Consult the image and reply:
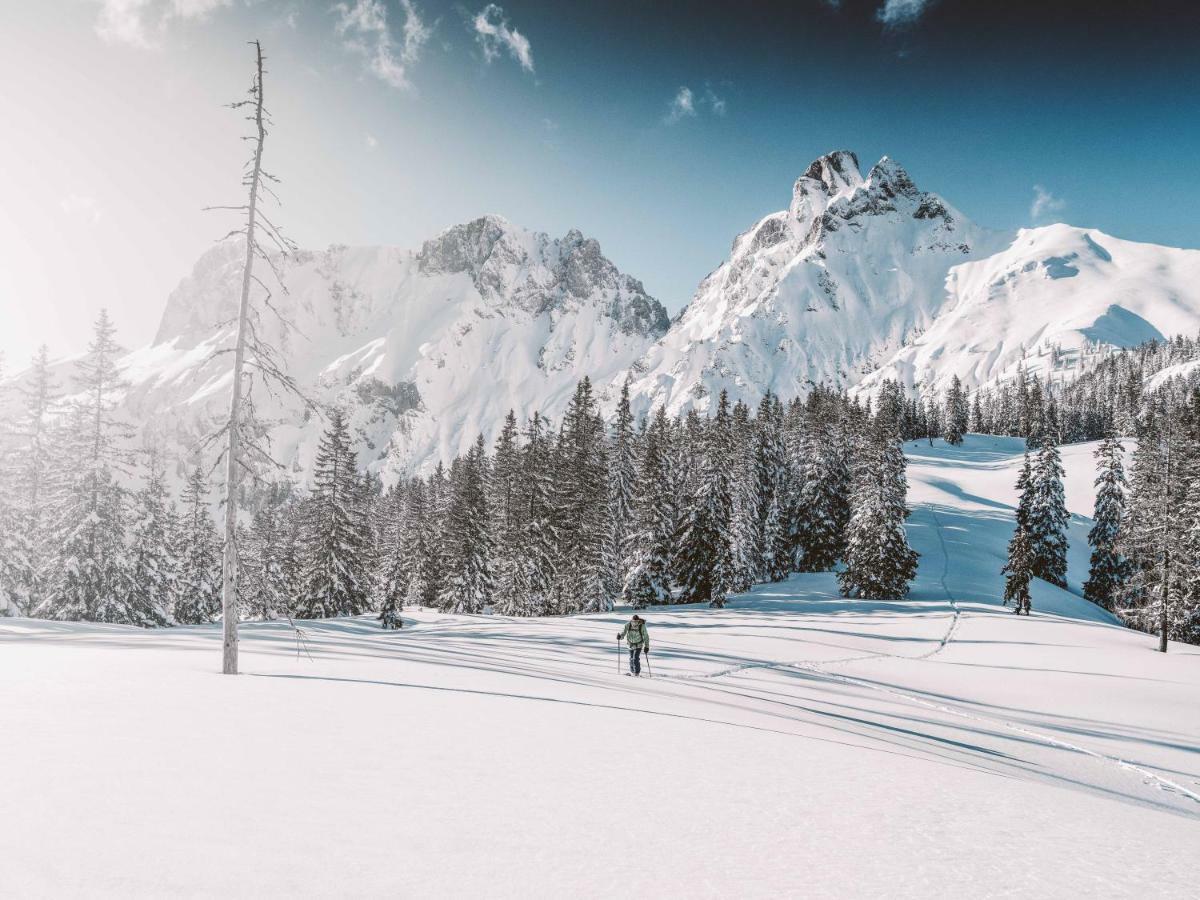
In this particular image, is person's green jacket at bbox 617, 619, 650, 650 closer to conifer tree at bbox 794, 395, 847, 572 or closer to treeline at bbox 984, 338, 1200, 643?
treeline at bbox 984, 338, 1200, 643

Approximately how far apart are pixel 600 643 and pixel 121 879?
24.3 meters

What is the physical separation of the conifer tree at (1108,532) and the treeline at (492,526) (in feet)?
65.3

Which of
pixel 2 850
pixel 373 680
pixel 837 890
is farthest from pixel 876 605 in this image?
pixel 2 850

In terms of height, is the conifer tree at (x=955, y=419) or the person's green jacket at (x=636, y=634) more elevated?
the conifer tree at (x=955, y=419)

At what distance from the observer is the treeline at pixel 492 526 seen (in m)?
32.0

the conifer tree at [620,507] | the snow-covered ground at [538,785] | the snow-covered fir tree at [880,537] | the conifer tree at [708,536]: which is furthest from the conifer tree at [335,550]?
the snow-covered fir tree at [880,537]

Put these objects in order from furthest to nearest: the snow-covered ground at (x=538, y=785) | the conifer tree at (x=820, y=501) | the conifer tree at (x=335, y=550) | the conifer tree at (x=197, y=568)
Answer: the conifer tree at (x=820, y=501) < the conifer tree at (x=197, y=568) < the conifer tree at (x=335, y=550) < the snow-covered ground at (x=538, y=785)

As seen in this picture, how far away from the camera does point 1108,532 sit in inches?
2276

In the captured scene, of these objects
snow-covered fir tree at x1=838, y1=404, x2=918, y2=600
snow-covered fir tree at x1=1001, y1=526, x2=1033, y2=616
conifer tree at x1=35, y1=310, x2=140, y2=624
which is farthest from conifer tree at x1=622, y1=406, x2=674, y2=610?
conifer tree at x1=35, y1=310, x2=140, y2=624

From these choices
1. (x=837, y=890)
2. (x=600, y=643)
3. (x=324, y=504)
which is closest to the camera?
(x=837, y=890)

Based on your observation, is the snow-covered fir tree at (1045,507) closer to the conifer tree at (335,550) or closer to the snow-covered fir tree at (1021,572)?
the snow-covered fir tree at (1021,572)

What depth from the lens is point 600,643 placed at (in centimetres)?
2705

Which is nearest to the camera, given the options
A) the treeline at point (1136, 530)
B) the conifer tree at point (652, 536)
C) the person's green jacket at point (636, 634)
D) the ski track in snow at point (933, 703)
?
the ski track in snow at point (933, 703)

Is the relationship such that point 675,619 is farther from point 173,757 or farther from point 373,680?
point 173,757
